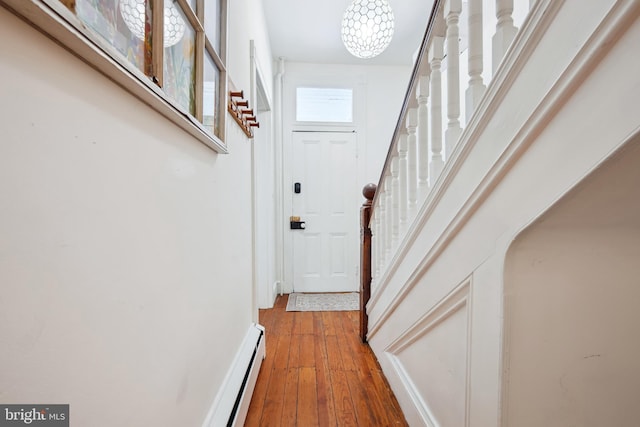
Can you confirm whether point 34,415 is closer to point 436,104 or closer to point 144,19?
point 144,19

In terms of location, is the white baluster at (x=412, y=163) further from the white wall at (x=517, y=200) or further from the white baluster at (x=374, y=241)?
the white baluster at (x=374, y=241)

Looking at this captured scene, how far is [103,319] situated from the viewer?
454 millimetres

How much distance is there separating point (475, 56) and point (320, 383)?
1682 millimetres

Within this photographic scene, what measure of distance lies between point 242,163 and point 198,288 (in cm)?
85

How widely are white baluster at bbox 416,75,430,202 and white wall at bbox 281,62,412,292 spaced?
7.20 feet

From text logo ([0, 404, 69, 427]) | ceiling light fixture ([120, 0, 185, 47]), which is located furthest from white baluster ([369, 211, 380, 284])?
text logo ([0, 404, 69, 427])

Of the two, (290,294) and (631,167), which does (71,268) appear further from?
(290,294)

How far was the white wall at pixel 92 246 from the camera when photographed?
32 centimetres

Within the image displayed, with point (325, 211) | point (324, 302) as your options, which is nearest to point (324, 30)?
point (325, 211)

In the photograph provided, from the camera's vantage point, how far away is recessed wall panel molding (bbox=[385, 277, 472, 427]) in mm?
867

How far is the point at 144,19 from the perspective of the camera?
554mm

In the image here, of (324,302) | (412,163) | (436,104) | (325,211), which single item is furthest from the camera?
(325,211)

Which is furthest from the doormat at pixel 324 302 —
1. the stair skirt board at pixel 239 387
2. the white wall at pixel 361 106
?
the stair skirt board at pixel 239 387

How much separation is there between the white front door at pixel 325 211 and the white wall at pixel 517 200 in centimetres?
224
